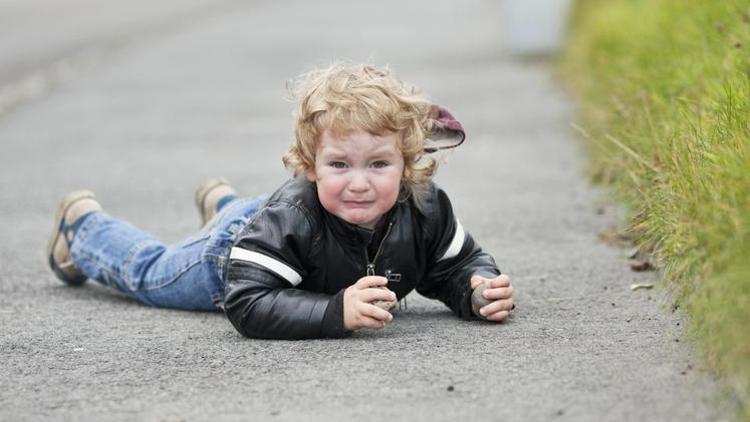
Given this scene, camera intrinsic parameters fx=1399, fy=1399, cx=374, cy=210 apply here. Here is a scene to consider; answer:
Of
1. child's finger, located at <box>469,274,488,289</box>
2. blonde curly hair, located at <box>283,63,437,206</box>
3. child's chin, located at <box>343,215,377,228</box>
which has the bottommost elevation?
child's finger, located at <box>469,274,488,289</box>

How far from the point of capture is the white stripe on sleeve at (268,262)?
13.9 ft

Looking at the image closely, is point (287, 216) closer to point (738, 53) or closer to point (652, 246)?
point (652, 246)

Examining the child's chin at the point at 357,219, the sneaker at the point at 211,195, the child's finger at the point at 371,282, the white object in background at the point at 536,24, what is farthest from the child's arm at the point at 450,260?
the white object in background at the point at 536,24

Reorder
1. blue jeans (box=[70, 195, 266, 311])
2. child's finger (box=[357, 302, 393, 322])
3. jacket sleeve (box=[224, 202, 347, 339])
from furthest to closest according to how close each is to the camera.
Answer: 1. blue jeans (box=[70, 195, 266, 311])
2. jacket sleeve (box=[224, 202, 347, 339])
3. child's finger (box=[357, 302, 393, 322])

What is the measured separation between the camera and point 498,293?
4.30 m

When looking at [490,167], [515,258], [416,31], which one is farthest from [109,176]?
[416,31]

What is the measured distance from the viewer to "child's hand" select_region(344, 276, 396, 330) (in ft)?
13.4

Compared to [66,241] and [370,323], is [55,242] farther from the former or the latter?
[370,323]

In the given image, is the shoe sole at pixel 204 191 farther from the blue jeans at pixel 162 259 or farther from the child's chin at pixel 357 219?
the child's chin at pixel 357 219

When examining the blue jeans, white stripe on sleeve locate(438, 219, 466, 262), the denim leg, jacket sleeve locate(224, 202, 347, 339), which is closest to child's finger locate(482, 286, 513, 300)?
white stripe on sleeve locate(438, 219, 466, 262)

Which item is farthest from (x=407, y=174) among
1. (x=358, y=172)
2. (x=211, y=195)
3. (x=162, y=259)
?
(x=211, y=195)

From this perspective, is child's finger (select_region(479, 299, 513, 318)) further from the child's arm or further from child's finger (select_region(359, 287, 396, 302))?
child's finger (select_region(359, 287, 396, 302))

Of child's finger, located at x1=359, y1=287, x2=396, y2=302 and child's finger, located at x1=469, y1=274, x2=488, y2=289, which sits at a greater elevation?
child's finger, located at x1=359, y1=287, x2=396, y2=302

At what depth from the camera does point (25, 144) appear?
9633mm
